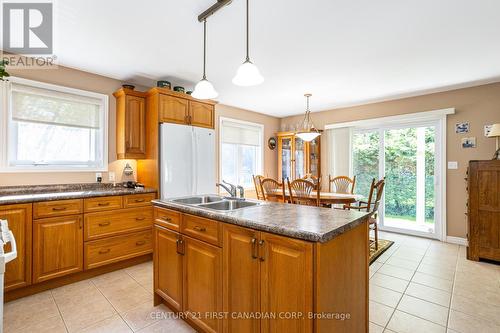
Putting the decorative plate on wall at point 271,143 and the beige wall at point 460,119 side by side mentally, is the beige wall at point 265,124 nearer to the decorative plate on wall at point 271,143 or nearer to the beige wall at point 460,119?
the decorative plate on wall at point 271,143

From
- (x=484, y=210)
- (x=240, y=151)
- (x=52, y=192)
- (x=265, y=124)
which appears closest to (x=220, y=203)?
(x=52, y=192)

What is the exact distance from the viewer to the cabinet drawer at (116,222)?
8.70ft

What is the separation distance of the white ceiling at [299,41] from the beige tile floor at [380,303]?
2.43 meters

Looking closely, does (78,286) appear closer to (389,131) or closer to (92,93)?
(92,93)

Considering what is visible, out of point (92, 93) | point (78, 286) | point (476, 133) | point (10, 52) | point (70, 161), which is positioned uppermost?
point (10, 52)

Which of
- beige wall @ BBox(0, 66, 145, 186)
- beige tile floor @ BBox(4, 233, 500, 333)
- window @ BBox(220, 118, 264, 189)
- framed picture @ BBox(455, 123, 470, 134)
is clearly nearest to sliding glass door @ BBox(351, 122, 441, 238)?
framed picture @ BBox(455, 123, 470, 134)

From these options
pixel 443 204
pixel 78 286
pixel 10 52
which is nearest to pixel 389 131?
pixel 443 204

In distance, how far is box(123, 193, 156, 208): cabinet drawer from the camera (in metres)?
2.91

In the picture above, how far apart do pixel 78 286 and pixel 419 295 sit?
3397 millimetres

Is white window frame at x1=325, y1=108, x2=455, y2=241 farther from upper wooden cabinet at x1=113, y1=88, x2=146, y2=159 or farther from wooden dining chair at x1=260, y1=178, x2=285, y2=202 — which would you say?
upper wooden cabinet at x1=113, y1=88, x2=146, y2=159

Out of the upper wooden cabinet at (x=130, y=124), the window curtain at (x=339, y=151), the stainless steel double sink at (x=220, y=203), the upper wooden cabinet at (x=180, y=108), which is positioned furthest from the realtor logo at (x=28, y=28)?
the window curtain at (x=339, y=151)

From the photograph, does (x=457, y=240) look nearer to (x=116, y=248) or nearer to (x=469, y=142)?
(x=469, y=142)

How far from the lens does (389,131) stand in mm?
4449

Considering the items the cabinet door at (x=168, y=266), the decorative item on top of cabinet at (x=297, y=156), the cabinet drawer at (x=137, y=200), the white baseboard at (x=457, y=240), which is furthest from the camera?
the decorative item on top of cabinet at (x=297, y=156)
